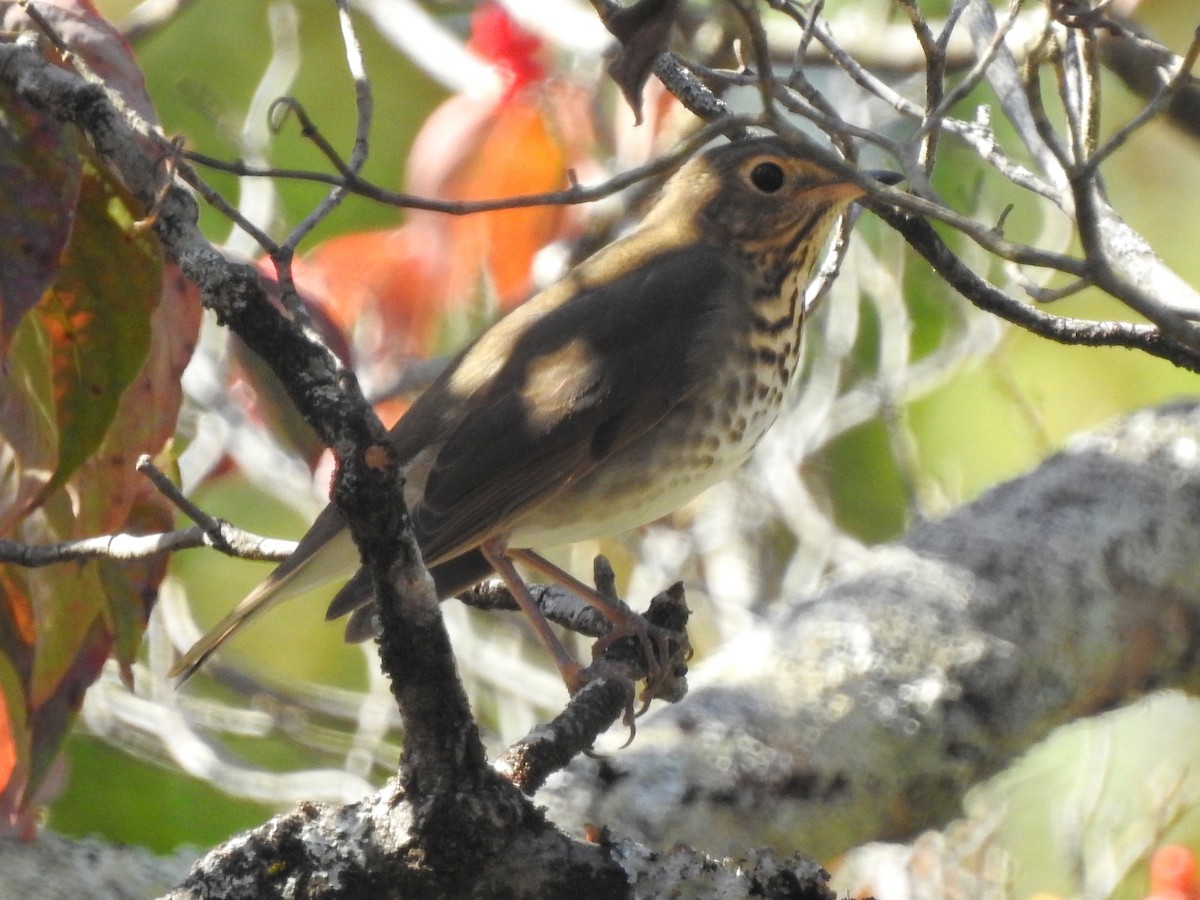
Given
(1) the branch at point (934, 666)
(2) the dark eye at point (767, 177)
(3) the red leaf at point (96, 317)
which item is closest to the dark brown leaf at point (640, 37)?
(3) the red leaf at point (96, 317)

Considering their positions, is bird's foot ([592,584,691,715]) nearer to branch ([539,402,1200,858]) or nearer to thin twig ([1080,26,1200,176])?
branch ([539,402,1200,858])

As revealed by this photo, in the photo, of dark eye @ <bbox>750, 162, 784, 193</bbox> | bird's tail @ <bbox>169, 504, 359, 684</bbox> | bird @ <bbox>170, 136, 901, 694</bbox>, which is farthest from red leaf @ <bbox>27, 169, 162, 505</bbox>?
dark eye @ <bbox>750, 162, 784, 193</bbox>

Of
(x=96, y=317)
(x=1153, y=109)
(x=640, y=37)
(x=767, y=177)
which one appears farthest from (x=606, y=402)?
(x=640, y=37)

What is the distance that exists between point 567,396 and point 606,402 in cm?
9

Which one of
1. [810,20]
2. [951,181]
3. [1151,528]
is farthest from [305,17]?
[810,20]

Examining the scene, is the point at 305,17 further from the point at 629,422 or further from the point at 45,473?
the point at 45,473

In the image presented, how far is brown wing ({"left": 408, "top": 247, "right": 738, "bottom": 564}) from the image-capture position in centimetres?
347

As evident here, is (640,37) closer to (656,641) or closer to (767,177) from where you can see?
(656,641)

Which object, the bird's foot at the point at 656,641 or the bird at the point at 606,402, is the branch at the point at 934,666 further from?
the bird at the point at 606,402

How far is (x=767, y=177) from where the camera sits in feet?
13.3

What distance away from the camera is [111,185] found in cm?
260

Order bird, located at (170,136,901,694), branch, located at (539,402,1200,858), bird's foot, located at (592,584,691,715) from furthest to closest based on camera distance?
bird, located at (170,136,901,694) < bird's foot, located at (592,584,691,715) < branch, located at (539,402,1200,858)

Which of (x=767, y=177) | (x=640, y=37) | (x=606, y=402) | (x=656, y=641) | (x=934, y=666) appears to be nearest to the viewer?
(x=640, y=37)

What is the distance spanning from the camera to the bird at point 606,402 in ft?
11.3
